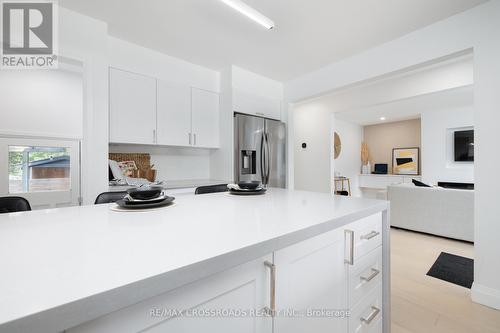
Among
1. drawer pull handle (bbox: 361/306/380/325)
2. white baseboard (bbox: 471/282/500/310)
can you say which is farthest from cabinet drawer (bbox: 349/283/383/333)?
white baseboard (bbox: 471/282/500/310)

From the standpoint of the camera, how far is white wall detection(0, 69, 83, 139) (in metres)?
2.67

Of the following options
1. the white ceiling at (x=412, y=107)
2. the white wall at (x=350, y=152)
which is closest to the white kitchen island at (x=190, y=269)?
the white ceiling at (x=412, y=107)

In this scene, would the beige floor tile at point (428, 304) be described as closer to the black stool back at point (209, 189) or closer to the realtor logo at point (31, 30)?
the black stool back at point (209, 189)

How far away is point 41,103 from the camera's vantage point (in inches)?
113

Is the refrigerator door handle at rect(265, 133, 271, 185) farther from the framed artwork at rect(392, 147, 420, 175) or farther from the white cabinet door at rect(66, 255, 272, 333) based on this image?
the framed artwork at rect(392, 147, 420, 175)

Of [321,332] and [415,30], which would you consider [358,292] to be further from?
[415,30]

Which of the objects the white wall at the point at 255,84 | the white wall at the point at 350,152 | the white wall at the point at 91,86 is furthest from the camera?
the white wall at the point at 350,152

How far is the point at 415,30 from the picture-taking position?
233 centimetres

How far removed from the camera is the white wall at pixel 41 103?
2668 mm

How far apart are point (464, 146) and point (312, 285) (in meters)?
6.81

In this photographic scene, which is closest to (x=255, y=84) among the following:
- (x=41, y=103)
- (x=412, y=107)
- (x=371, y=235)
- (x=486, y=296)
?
(x=41, y=103)

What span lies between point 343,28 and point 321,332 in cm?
259

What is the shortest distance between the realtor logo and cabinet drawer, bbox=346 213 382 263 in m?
2.78

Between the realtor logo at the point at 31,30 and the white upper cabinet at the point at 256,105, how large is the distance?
6.49 feet
